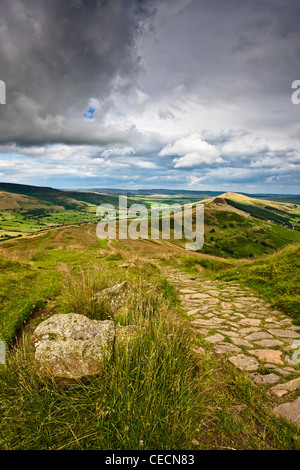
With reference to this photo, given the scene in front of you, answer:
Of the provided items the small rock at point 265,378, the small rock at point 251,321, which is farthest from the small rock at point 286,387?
the small rock at point 251,321

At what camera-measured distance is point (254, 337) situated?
16.4 feet

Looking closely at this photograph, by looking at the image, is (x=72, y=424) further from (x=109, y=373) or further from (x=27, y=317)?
(x=27, y=317)

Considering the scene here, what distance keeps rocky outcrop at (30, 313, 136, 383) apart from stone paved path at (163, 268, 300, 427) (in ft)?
7.67

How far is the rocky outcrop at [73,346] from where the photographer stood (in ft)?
9.82

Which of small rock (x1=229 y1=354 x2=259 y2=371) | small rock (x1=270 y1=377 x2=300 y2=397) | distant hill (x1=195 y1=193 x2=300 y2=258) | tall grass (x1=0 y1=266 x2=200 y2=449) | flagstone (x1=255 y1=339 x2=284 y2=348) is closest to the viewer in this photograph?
tall grass (x1=0 y1=266 x2=200 y2=449)

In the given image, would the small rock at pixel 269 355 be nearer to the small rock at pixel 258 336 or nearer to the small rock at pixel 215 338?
the small rock at pixel 258 336

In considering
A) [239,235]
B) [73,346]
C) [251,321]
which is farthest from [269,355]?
[239,235]

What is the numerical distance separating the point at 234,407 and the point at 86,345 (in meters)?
2.32

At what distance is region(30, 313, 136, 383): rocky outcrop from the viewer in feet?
9.82

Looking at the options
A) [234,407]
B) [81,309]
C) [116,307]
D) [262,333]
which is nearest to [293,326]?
[262,333]

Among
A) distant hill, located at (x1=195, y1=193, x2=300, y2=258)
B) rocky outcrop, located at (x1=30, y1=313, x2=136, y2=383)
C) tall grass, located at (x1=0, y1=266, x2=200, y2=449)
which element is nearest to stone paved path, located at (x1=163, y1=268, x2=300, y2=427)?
tall grass, located at (x1=0, y1=266, x2=200, y2=449)

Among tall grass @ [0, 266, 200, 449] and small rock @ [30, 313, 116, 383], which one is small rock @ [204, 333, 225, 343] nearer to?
tall grass @ [0, 266, 200, 449]

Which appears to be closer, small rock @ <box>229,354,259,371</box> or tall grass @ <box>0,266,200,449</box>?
tall grass @ <box>0,266,200,449</box>

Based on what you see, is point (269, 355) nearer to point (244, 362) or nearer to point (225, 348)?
point (244, 362)
